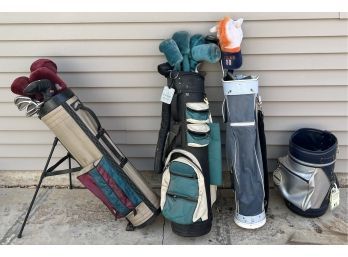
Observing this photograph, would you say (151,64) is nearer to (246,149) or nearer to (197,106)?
(197,106)

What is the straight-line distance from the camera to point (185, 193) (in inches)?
94.0

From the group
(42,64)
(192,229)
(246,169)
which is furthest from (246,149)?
(42,64)

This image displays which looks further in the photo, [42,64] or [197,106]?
[42,64]

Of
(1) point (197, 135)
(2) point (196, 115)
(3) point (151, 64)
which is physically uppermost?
(3) point (151, 64)

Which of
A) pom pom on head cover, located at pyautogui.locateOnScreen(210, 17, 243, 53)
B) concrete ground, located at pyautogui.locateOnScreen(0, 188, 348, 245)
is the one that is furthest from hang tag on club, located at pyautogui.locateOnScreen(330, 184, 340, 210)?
pom pom on head cover, located at pyautogui.locateOnScreen(210, 17, 243, 53)

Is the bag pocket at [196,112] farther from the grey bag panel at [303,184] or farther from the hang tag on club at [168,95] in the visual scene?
the grey bag panel at [303,184]

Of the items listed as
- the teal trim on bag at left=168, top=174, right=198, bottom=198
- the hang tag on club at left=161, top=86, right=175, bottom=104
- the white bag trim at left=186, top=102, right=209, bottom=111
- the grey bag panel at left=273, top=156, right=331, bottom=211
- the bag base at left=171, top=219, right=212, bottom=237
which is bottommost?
the bag base at left=171, top=219, right=212, bottom=237

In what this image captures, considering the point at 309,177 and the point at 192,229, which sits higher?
the point at 309,177

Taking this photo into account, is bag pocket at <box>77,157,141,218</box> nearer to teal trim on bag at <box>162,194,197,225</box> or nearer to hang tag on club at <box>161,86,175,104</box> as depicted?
teal trim on bag at <box>162,194,197,225</box>

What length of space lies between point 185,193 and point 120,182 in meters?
0.39

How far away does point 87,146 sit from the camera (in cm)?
241

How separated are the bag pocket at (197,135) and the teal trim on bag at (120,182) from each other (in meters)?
0.45

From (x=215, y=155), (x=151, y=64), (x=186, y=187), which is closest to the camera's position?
(x=186, y=187)

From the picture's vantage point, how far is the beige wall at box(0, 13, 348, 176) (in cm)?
262
